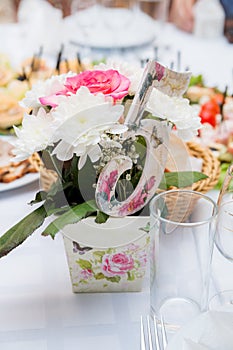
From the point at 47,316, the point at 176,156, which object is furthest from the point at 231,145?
the point at 47,316

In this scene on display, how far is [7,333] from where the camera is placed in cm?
83

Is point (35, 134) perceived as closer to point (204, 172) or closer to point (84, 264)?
point (84, 264)

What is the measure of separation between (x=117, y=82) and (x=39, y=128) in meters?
0.13

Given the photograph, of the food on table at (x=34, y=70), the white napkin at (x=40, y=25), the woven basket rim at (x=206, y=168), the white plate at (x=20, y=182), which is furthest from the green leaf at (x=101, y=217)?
the white napkin at (x=40, y=25)

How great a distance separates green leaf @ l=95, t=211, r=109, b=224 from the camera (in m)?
0.85

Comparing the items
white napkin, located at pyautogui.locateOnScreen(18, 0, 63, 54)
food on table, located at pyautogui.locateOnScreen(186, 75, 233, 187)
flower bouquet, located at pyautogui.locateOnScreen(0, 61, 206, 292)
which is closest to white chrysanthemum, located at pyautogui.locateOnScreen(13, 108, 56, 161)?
flower bouquet, located at pyautogui.locateOnScreen(0, 61, 206, 292)

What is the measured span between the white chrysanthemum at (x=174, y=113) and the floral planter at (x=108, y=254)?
0.46 ft

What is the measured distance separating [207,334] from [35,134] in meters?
0.34

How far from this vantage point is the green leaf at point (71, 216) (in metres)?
0.83

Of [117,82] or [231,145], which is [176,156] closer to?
[117,82]

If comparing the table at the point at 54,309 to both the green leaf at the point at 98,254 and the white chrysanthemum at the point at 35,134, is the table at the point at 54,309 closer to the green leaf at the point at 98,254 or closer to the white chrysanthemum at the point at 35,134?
the green leaf at the point at 98,254

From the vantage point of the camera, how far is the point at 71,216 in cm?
84

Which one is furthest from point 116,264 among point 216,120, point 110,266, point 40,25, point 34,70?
point 40,25

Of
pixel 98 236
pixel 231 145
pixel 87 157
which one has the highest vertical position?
pixel 87 157
